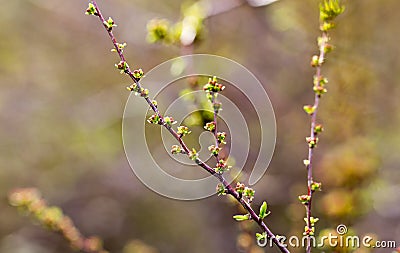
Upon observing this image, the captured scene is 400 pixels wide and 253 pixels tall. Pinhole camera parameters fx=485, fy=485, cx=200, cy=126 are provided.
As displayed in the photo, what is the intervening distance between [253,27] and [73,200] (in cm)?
172

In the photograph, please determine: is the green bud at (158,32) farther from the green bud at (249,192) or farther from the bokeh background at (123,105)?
the bokeh background at (123,105)

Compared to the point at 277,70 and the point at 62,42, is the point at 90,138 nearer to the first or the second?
the point at 62,42

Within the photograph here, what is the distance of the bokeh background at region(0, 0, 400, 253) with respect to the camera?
7.70 feet

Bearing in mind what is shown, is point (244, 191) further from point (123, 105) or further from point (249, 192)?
point (123, 105)

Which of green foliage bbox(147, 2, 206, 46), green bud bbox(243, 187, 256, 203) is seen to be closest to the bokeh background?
green foliage bbox(147, 2, 206, 46)

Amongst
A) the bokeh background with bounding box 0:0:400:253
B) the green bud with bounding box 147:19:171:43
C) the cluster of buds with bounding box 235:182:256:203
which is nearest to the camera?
the cluster of buds with bounding box 235:182:256:203

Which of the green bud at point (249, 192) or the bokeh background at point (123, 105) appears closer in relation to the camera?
the green bud at point (249, 192)

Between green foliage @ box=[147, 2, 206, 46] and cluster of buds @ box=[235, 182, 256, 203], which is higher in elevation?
green foliage @ box=[147, 2, 206, 46]

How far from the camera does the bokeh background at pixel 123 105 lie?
2346mm

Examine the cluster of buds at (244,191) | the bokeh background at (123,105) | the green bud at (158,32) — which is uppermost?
the bokeh background at (123,105)

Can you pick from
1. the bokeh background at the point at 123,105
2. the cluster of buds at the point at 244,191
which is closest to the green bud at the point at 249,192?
the cluster of buds at the point at 244,191

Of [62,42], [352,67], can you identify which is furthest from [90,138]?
[352,67]

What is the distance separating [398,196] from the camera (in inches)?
91.2

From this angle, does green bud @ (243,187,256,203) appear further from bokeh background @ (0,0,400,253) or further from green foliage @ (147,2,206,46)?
bokeh background @ (0,0,400,253)
